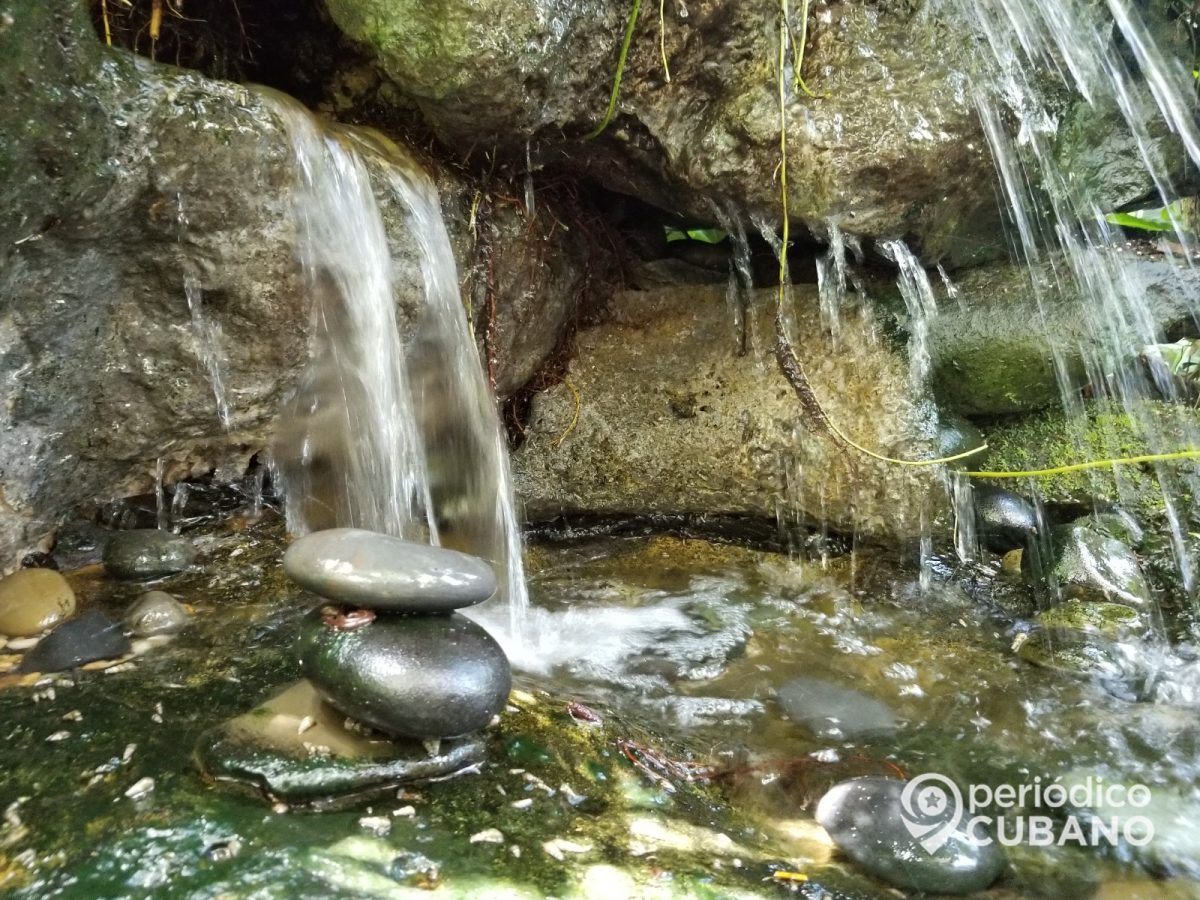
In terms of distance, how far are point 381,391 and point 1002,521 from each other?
361 cm

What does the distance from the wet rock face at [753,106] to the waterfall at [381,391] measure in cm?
50

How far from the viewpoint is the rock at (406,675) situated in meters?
2.24

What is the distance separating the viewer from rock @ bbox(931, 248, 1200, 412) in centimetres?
471

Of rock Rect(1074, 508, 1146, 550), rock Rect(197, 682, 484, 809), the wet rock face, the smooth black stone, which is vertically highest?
the wet rock face

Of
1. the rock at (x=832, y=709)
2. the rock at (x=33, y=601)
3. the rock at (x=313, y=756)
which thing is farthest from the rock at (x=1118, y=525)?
the rock at (x=33, y=601)

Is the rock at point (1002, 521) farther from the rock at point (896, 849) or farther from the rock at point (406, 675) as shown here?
the rock at point (406, 675)

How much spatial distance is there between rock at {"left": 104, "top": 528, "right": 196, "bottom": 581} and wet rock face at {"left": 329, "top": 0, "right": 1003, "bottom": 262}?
2.36 metres

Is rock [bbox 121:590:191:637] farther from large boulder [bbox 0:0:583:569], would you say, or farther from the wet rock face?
the wet rock face

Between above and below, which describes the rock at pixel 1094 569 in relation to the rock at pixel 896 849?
above

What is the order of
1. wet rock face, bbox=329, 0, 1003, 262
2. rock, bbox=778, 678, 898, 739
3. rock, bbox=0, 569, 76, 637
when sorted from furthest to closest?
wet rock face, bbox=329, 0, 1003, 262
rock, bbox=778, 678, 898, 739
rock, bbox=0, 569, 76, 637

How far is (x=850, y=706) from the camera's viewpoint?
3350 mm

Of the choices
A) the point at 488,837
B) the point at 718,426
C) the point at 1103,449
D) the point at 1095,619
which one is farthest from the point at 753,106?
the point at 488,837

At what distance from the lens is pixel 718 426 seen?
15.8 feet

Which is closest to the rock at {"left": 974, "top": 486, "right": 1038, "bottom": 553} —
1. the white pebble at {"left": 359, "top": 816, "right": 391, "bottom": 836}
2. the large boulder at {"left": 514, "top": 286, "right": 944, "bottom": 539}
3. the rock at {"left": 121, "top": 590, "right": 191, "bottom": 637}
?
the large boulder at {"left": 514, "top": 286, "right": 944, "bottom": 539}
